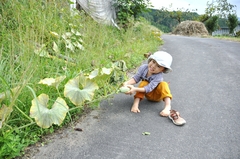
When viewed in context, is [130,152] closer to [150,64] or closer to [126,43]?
[150,64]

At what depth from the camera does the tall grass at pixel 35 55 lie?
5.04 feet

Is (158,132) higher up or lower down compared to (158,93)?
lower down

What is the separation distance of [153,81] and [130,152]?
0.92 m

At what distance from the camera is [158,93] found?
238 centimetres

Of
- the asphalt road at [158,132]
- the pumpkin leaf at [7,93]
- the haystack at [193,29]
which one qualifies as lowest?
the asphalt road at [158,132]

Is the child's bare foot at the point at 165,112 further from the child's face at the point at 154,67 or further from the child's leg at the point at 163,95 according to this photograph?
the child's face at the point at 154,67

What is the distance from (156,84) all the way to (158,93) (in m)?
0.14

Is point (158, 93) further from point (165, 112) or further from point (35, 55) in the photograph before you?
point (35, 55)

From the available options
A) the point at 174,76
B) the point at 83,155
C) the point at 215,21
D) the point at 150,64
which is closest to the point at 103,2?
the point at 174,76

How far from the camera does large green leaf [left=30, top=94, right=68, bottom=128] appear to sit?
148 cm

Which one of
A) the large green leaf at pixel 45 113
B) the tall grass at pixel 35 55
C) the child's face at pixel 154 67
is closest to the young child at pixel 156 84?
the child's face at pixel 154 67

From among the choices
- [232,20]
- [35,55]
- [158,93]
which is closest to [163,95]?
[158,93]

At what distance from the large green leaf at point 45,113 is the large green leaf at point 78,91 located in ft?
0.44

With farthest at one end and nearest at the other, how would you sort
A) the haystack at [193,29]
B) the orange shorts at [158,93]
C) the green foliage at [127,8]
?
the haystack at [193,29], the green foliage at [127,8], the orange shorts at [158,93]
